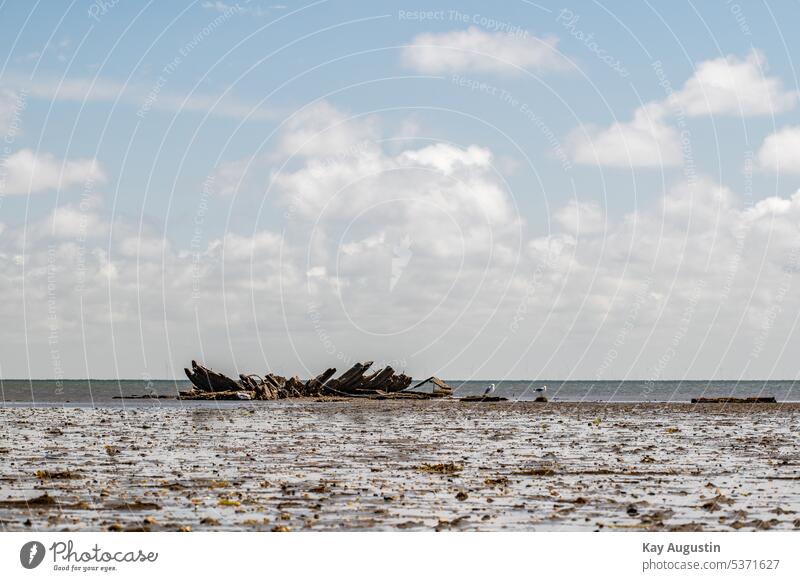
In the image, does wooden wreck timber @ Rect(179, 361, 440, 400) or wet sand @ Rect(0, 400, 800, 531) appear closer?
wet sand @ Rect(0, 400, 800, 531)

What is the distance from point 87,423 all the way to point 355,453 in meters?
24.7

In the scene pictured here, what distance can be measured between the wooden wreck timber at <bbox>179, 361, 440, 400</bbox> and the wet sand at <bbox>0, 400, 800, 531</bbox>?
134 feet

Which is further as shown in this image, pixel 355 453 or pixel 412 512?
pixel 355 453

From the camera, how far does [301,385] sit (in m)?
92.0

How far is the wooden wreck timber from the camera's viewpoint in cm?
9044

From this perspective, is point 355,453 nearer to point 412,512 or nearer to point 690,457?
point 690,457

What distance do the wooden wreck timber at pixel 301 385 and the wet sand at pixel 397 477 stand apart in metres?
41.0

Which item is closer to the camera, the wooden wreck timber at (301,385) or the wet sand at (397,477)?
the wet sand at (397,477)

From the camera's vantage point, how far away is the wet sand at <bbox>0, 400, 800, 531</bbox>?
1947 centimetres

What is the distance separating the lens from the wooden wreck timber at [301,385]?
90.4m
